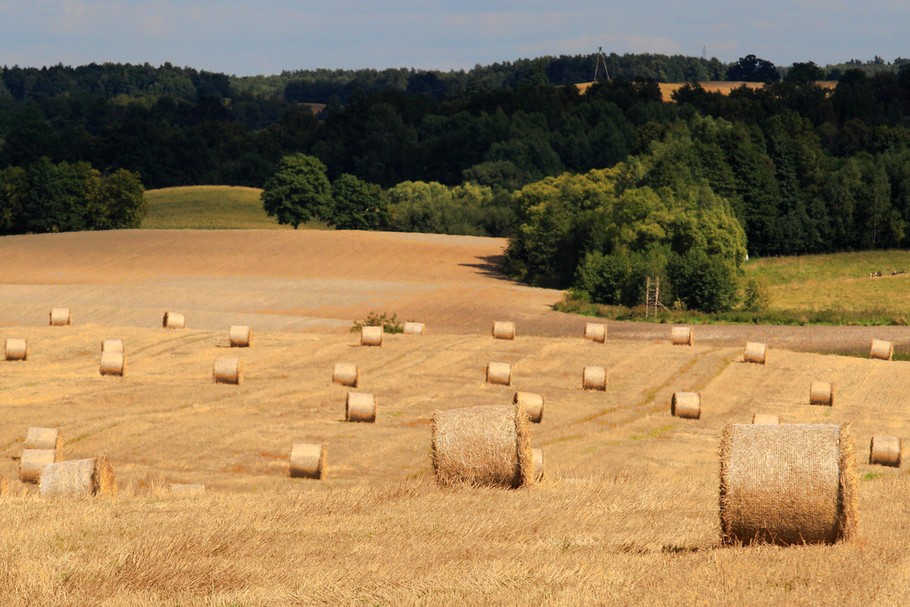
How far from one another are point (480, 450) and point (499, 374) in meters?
20.6

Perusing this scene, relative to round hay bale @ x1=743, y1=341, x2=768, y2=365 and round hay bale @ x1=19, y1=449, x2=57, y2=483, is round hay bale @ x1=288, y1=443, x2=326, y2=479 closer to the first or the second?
round hay bale @ x1=19, y1=449, x2=57, y2=483

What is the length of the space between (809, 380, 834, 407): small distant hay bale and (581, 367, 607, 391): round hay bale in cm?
621

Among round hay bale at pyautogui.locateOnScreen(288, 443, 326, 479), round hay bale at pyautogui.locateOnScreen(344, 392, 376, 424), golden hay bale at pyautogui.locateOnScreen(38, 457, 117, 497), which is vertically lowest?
round hay bale at pyautogui.locateOnScreen(344, 392, 376, 424)

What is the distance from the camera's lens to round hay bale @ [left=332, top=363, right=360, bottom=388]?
3938cm

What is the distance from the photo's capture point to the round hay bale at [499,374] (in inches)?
1604

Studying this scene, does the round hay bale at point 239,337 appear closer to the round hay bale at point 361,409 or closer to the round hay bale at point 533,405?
the round hay bale at point 361,409

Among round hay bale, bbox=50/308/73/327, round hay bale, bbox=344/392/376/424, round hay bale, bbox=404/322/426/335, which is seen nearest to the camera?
round hay bale, bbox=344/392/376/424

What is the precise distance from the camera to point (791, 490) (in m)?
15.0

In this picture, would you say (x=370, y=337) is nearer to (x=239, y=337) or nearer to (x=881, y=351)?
(x=239, y=337)

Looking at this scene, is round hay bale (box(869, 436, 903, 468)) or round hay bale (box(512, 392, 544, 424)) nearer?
round hay bale (box(869, 436, 903, 468))

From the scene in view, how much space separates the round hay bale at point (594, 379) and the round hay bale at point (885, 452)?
12.7 meters

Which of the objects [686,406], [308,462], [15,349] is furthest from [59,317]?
[308,462]

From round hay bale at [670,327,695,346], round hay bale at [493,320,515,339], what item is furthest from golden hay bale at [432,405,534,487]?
round hay bale at [670,327,695,346]

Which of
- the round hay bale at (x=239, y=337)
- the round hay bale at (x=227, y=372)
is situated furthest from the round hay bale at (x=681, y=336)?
the round hay bale at (x=227, y=372)
